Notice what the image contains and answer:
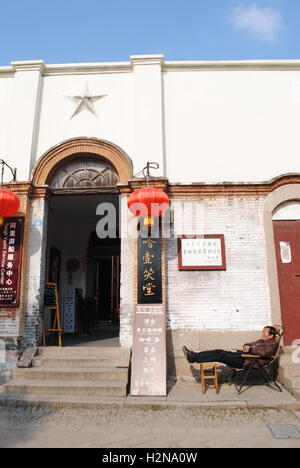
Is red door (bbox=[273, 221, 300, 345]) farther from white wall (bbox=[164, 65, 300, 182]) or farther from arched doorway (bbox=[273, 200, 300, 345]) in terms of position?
white wall (bbox=[164, 65, 300, 182])

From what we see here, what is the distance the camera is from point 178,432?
12.8ft

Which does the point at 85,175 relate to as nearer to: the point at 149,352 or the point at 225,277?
the point at 225,277

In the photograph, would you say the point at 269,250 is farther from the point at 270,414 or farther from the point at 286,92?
the point at 286,92

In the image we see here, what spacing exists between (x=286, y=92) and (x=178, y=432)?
6.86 metres

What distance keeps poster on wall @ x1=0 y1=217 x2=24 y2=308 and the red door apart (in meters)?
4.99

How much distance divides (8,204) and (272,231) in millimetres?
4966

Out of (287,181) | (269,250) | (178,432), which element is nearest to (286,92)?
(287,181)

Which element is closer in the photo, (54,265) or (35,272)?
(35,272)

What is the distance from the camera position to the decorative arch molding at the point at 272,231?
6066 mm

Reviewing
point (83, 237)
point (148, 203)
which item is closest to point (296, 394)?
point (148, 203)

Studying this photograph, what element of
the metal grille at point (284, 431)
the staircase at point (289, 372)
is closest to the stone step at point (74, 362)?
the metal grille at point (284, 431)

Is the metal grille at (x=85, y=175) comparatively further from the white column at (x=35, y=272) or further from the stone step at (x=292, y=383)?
the stone step at (x=292, y=383)

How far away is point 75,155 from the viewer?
700cm

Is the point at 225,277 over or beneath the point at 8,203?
beneath
